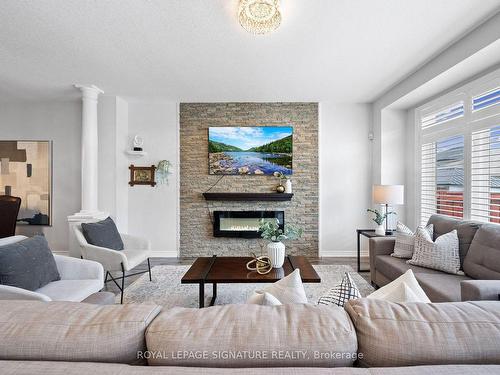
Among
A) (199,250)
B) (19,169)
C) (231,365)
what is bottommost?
(199,250)

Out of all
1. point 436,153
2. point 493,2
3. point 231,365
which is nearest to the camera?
point 231,365

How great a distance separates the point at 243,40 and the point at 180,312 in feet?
8.16

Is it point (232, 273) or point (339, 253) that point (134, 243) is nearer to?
point (232, 273)

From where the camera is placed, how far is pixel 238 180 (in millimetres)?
4391

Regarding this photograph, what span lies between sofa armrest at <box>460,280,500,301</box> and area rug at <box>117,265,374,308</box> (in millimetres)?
1320

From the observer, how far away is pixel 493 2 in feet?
6.62

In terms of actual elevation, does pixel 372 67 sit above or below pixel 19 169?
above

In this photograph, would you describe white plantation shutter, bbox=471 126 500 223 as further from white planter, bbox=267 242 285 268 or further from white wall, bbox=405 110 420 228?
white planter, bbox=267 242 285 268

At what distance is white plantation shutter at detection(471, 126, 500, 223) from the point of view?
2617mm

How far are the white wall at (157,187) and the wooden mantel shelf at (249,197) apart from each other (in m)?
0.67

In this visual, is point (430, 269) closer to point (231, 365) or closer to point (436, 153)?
point (436, 153)

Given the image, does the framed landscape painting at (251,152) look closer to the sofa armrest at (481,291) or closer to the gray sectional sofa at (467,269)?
the gray sectional sofa at (467,269)

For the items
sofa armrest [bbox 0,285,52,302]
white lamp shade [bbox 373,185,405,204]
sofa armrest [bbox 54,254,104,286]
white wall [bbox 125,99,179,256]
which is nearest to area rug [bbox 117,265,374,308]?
sofa armrest [bbox 54,254,104,286]

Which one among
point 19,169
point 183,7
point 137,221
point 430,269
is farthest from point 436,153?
point 19,169
